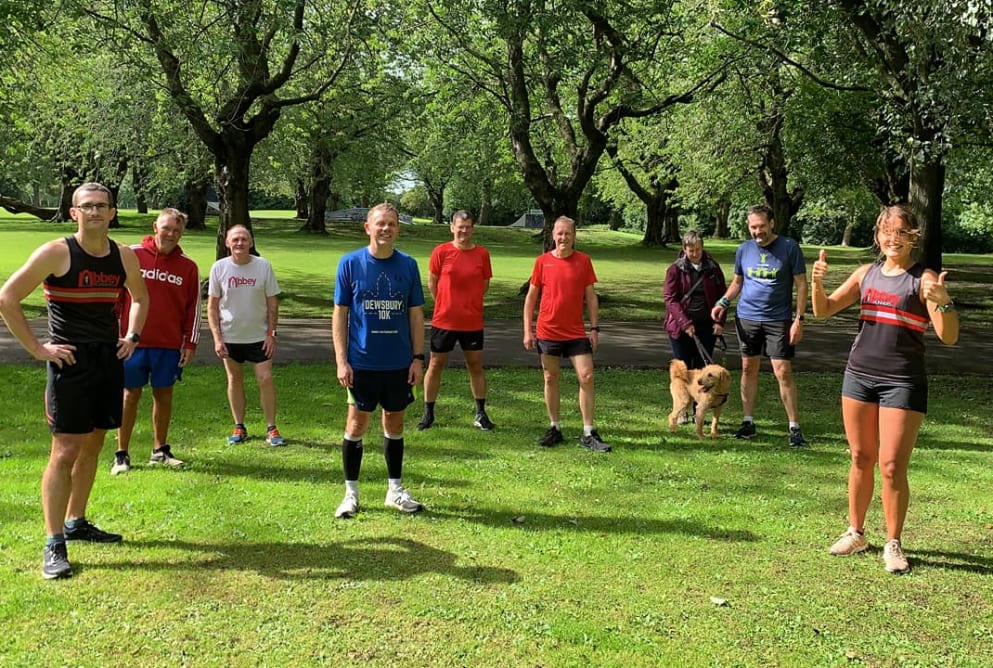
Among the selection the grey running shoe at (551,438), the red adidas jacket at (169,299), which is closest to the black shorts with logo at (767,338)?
the grey running shoe at (551,438)

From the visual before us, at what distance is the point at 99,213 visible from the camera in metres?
4.33

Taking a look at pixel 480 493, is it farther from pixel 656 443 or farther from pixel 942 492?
pixel 942 492

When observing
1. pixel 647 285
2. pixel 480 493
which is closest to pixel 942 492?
pixel 480 493

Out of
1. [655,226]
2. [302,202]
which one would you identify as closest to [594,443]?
[655,226]

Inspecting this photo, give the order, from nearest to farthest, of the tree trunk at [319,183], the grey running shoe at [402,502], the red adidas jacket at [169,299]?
the grey running shoe at [402,502] < the red adidas jacket at [169,299] < the tree trunk at [319,183]

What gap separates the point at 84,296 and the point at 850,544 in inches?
186

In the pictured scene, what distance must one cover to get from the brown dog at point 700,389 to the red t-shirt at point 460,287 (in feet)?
6.71

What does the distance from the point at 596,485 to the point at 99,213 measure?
391 cm

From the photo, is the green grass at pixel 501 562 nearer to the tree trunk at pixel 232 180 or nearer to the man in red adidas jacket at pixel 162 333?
the man in red adidas jacket at pixel 162 333


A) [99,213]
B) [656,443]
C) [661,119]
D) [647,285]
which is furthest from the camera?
[661,119]

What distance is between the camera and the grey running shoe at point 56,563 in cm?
429

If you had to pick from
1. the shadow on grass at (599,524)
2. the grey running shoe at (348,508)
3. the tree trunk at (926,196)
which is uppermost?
the tree trunk at (926,196)

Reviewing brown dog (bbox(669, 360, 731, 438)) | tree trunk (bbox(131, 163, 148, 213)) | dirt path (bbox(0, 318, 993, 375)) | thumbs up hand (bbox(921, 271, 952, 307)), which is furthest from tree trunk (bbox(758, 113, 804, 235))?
thumbs up hand (bbox(921, 271, 952, 307))

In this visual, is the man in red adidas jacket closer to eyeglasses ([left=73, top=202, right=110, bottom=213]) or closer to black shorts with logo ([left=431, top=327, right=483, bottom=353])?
eyeglasses ([left=73, top=202, right=110, bottom=213])
